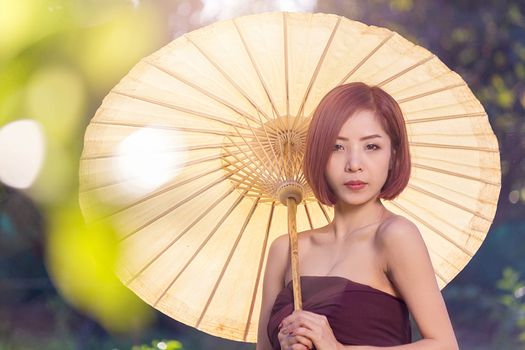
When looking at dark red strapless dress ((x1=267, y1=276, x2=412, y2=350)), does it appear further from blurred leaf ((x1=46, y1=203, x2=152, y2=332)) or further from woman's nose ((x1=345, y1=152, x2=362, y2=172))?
blurred leaf ((x1=46, y1=203, x2=152, y2=332))

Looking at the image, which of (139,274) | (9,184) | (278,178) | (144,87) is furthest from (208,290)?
(9,184)

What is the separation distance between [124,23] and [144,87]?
8.35ft

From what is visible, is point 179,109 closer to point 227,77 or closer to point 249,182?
point 227,77

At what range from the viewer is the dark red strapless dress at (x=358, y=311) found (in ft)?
6.06

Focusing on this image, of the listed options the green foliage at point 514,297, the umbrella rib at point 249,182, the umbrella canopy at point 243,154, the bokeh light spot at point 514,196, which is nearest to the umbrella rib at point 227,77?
the umbrella canopy at point 243,154

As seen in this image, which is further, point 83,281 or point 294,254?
point 83,281

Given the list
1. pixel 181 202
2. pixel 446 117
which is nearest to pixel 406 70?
pixel 446 117

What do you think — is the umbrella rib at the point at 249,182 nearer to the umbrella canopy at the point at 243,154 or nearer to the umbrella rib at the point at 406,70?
the umbrella canopy at the point at 243,154

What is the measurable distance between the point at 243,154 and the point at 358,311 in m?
0.60

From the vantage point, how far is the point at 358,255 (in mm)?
1921

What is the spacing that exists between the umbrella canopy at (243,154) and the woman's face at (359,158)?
24 cm

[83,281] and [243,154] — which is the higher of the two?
[243,154]

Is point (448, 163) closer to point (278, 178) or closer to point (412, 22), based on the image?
point (278, 178)

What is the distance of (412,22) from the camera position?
16.4 feet
